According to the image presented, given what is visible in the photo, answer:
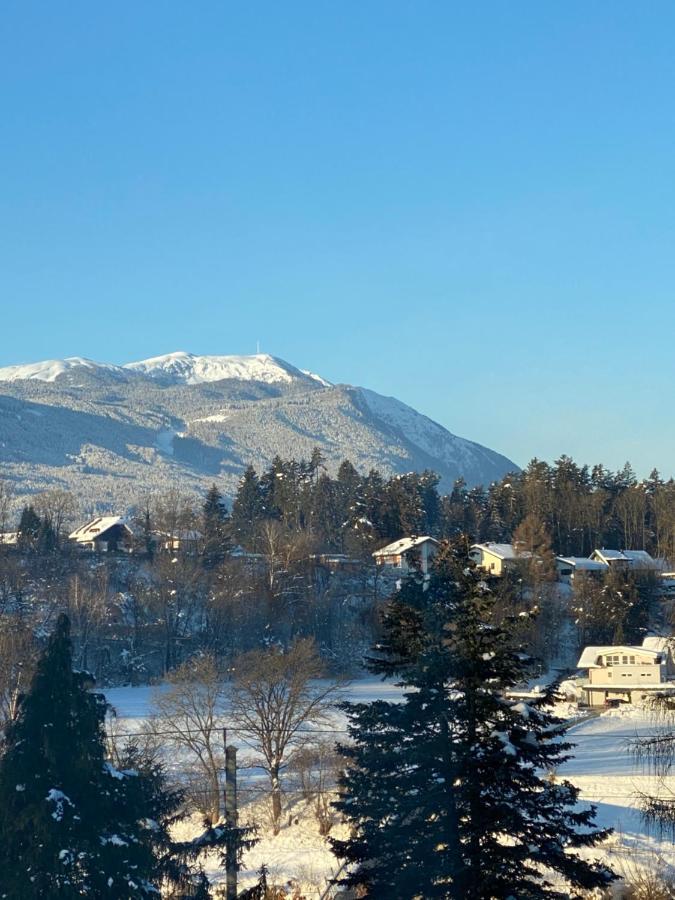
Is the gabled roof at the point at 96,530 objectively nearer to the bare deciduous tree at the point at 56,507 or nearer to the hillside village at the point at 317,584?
the hillside village at the point at 317,584

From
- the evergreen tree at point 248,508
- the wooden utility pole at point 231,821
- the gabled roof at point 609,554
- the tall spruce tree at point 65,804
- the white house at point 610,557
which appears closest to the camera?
the tall spruce tree at point 65,804

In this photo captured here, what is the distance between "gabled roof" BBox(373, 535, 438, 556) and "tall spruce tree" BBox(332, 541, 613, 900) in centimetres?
6179

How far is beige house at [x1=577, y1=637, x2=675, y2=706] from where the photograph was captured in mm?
53375

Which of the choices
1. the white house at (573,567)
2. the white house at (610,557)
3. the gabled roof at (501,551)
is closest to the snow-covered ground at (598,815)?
the gabled roof at (501,551)

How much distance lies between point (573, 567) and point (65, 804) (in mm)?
66966

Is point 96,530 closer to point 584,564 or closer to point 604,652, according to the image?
point 584,564

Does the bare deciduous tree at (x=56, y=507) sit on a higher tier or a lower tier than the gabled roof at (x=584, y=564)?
higher

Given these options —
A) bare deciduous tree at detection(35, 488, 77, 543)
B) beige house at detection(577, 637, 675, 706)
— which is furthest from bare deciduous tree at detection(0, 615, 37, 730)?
beige house at detection(577, 637, 675, 706)

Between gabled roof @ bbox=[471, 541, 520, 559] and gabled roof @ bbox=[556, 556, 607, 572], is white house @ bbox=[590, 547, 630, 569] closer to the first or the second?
gabled roof @ bbox=[556, 556, 607, 572]

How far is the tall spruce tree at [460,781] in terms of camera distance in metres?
12.8

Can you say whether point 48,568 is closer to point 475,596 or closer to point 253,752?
point 253,752

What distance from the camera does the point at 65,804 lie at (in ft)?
40.7

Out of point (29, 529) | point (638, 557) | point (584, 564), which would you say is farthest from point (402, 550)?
point (29, 529)

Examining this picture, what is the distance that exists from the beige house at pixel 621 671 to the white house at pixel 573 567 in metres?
19.0
